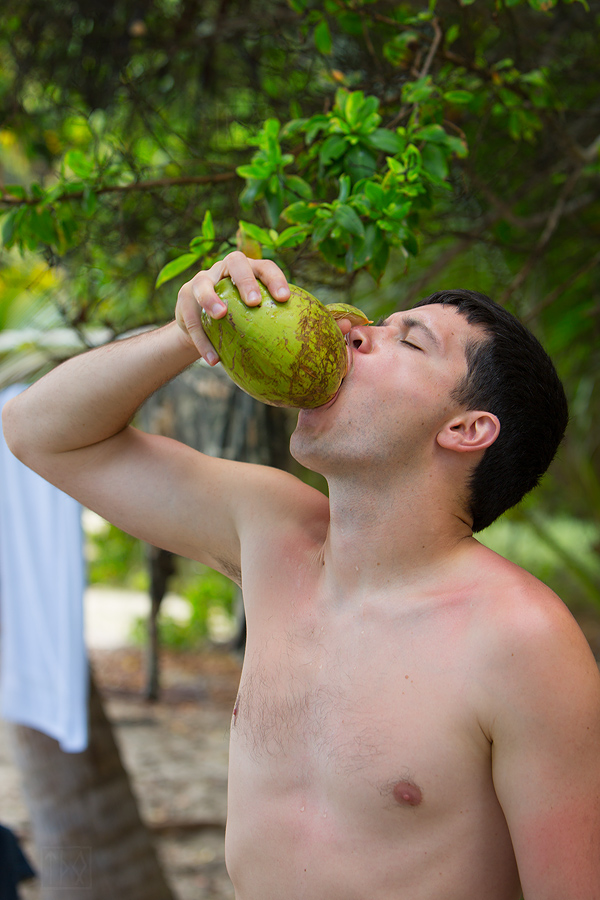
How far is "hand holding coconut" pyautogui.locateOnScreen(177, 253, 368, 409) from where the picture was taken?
1.42 meters

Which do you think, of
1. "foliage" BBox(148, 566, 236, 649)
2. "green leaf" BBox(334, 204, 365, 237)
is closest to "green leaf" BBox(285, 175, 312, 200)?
"green leaf" BBox(334, 204, 365, 237)

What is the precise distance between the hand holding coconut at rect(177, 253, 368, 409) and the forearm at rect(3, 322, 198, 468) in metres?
0.24

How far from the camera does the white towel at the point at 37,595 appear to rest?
3643 millimetres

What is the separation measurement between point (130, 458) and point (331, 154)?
3.02 ft

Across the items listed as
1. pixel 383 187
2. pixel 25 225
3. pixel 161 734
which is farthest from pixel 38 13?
pixel 161 734

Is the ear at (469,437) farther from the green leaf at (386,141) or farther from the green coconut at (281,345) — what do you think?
the green leaf at (386,141)

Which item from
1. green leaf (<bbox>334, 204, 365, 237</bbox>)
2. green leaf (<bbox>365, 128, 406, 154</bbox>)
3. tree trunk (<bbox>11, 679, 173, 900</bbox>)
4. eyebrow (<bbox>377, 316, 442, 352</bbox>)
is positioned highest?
green leaf (<bbox>365, 128, 406, 154</bbox>)

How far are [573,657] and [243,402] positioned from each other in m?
2.87

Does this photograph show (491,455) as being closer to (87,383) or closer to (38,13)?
(87,383)

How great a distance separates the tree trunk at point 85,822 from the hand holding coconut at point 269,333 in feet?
9.30

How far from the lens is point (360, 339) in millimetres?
1607

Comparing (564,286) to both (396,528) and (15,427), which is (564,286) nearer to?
(396,528)

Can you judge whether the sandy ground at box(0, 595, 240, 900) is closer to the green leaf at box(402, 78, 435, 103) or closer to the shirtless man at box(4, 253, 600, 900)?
the shirtless man at box(4, 253, 600, 900)

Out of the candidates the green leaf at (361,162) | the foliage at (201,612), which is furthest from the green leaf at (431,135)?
the foliage at (201,612)
